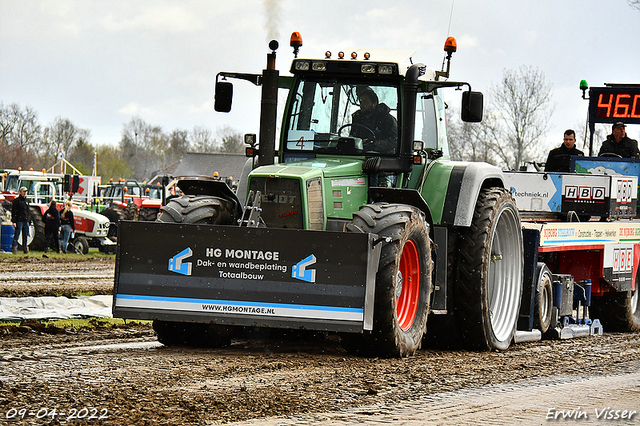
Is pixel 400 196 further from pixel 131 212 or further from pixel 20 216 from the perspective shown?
pixel 131 212

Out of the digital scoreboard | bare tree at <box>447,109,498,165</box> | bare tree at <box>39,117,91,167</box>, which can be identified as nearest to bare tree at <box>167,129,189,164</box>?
bare tree at <box>39,117,91,167</box>

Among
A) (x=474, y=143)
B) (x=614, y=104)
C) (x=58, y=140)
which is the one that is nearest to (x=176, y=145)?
(x=58, y=140)

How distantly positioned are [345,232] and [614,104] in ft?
33.4

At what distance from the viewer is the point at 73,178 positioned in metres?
28.7

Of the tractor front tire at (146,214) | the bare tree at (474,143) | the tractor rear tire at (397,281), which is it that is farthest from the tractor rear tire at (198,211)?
the bare tree at (474,143)

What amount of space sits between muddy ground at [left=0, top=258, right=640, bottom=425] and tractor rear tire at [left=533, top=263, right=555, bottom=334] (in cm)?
65

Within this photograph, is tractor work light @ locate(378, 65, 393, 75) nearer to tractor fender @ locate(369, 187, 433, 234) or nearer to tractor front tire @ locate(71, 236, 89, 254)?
tractor fender @ locate(369, 187, 433, 234)

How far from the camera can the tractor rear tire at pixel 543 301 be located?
10.8 metres

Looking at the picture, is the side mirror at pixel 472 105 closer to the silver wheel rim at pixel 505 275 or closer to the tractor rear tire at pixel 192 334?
the silver wheel rim at pixel 505 275

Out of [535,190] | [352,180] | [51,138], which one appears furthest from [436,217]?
[51,138]

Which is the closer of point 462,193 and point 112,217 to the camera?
point 462,193

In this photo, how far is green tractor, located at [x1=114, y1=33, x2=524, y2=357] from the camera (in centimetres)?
743

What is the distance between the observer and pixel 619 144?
1502 cm

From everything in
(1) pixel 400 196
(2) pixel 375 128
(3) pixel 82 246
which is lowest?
(3) pixel 82 246
